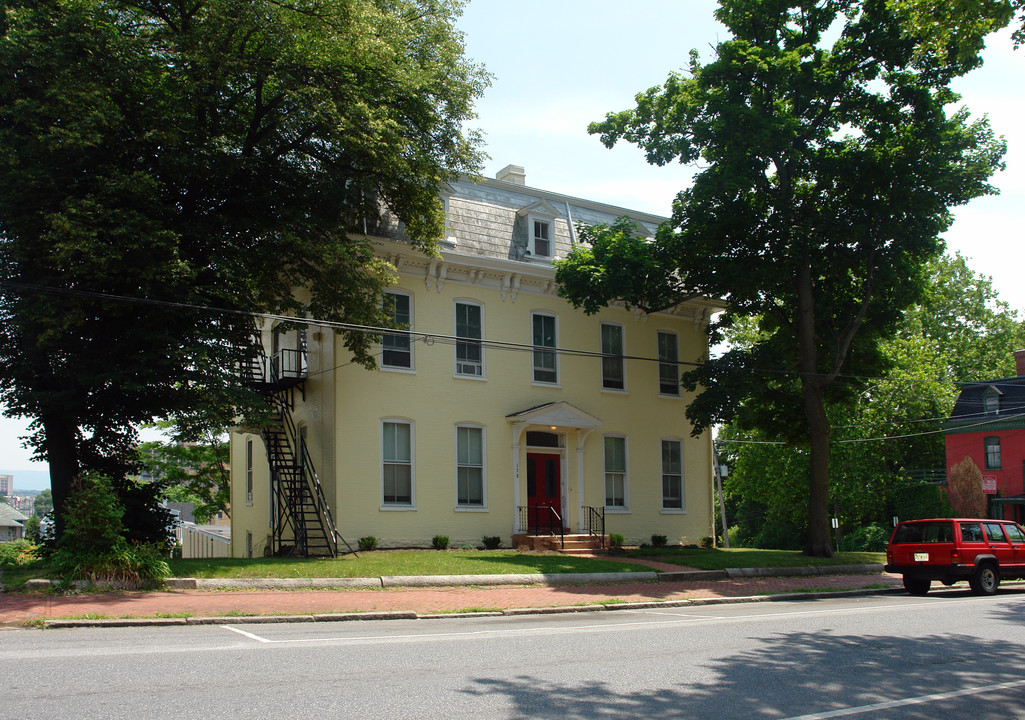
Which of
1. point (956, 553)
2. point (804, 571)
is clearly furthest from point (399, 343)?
point (956, 553)

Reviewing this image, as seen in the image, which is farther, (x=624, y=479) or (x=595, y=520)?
(x=624, y=479)

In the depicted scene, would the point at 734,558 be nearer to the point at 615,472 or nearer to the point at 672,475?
the point at 615,472

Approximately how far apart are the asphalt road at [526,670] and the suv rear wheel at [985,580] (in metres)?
5.68

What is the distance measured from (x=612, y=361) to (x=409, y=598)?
46.0 feet

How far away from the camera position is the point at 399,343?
23.9m

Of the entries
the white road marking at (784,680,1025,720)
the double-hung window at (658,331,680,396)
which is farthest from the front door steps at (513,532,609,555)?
the white road marking at (784,680,1025,720)

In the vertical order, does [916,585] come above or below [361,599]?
below

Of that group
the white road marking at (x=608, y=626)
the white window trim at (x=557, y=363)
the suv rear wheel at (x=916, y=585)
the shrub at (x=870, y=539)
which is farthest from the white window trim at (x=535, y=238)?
the shrub at (x=870, y=539)

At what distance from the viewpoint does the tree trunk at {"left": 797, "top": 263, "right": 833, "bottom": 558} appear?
2461 cm

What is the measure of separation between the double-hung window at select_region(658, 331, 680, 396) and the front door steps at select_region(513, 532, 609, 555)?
6508mm

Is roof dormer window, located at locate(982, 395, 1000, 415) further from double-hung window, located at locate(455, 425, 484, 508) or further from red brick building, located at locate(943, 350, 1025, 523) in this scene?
double-hung window, located at locate(455, 425, 484, 508)

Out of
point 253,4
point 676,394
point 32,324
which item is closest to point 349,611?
point 32,324

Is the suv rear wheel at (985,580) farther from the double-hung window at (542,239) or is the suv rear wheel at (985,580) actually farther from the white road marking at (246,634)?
the white road marking at (246,634)

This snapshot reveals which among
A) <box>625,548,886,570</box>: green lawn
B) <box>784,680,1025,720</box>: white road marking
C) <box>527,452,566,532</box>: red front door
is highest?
<box>527,452,566,532</box>: red front door
